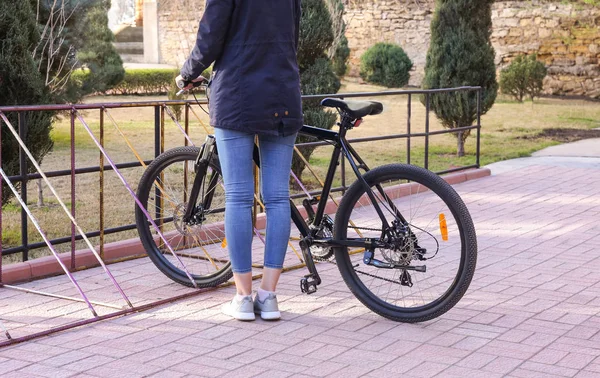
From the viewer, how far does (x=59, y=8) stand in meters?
11.0

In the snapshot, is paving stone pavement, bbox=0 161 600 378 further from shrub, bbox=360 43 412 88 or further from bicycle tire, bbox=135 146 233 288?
shrub, bbox=360 43 412 88

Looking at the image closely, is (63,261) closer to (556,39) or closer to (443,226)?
(443,226)

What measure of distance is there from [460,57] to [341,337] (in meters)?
9.67

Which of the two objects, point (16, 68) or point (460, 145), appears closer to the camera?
point (16, 68)

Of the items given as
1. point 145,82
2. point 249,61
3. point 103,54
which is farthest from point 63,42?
point 145,82

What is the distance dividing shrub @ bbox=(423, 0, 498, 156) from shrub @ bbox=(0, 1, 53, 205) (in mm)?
6920

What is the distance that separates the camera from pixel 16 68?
25.1ft

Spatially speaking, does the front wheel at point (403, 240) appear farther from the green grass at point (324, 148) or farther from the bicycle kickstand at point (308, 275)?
the green grass at point (324, 148)


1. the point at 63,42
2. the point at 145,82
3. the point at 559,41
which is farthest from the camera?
the point at 145,82

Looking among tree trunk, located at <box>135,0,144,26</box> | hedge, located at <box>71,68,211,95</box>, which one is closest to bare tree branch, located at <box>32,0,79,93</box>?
hedge, located at <box>71,68,211,95</box>

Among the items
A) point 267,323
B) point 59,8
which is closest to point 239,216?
point 267,323

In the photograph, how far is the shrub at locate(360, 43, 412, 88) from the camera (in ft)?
83.2

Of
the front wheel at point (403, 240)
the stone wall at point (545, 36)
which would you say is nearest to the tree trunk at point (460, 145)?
the front wheel at point (403, 240)

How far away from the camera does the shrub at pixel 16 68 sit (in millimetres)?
7461
